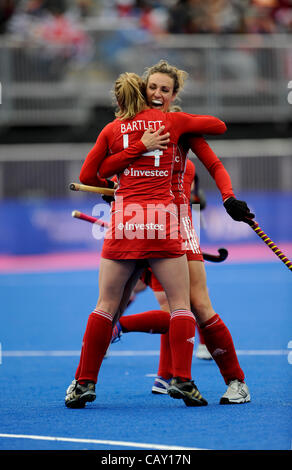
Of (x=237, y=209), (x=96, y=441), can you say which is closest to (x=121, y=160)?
(x=237, y=209)

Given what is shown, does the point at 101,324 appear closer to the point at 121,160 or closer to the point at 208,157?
the point at 121,160

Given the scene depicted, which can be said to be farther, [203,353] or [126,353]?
[126,353]

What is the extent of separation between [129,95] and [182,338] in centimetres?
152

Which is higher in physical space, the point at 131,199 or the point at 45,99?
the point at 45,99

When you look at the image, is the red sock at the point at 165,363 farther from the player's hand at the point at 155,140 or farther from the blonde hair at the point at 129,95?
the blonde hair at the point at 129,95

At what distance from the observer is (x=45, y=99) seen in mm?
18125

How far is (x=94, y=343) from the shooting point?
17.8 ft

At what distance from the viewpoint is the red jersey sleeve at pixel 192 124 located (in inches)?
214

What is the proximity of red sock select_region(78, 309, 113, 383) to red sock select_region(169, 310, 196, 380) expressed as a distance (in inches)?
16.4


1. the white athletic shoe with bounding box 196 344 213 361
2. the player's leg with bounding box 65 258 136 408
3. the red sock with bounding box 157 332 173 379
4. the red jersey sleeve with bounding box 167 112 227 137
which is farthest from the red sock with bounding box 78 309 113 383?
the white athletic shoe with bounding box 196 344 213 361

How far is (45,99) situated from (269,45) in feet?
15.6

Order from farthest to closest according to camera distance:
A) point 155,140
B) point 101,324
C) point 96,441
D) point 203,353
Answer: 1. point 203,353
2. point 101,324
3. point 155,140
4. point 96,441
